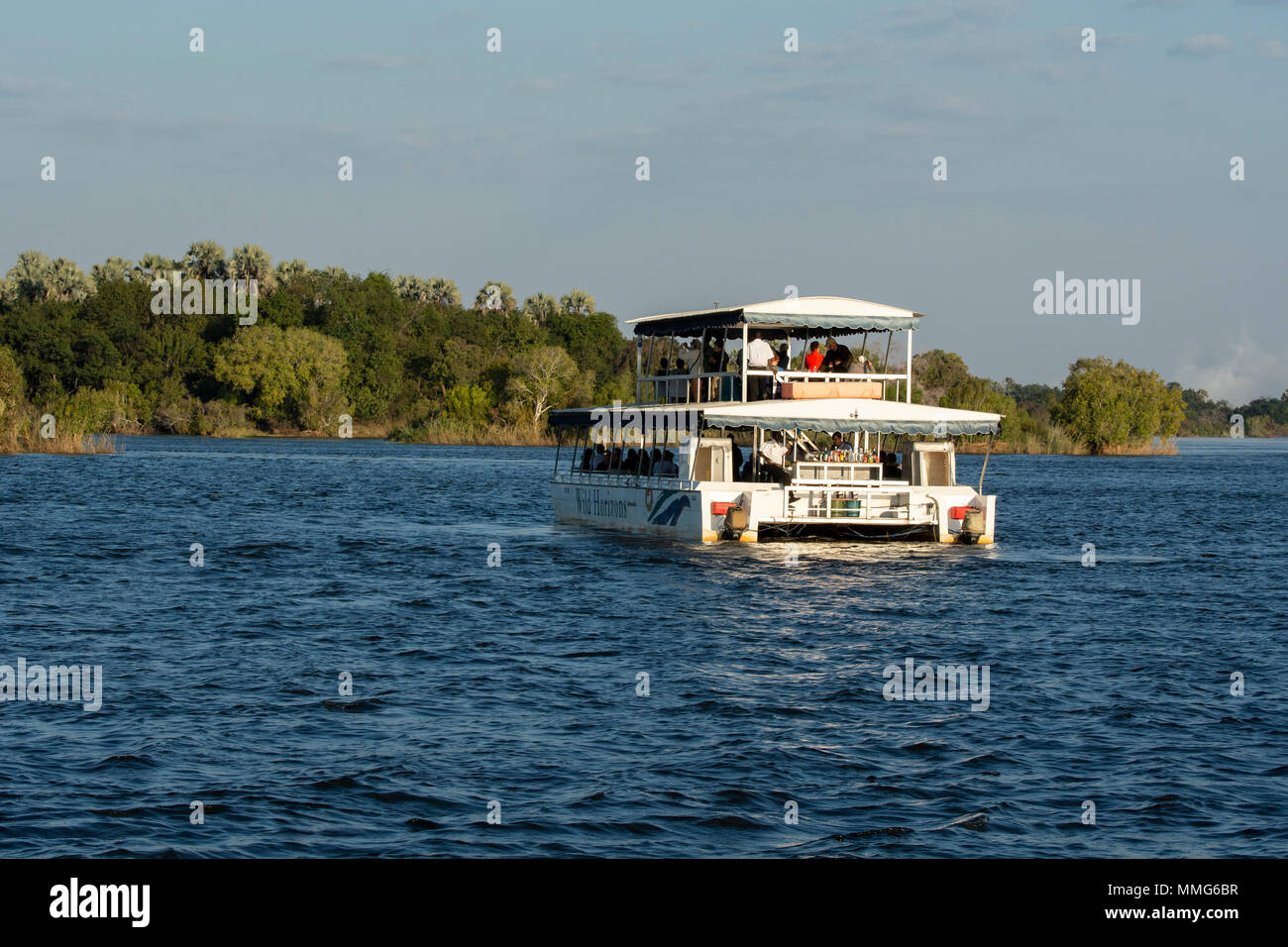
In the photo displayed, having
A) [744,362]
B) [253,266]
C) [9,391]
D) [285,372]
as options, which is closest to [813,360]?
[744,362]

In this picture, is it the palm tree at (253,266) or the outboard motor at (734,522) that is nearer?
the outboard motor at (734,522)

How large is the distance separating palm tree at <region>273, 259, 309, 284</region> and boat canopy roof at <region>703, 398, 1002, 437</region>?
421 feet

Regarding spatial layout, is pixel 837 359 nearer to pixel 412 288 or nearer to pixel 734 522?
pixel 734 522

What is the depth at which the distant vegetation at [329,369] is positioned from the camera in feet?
419

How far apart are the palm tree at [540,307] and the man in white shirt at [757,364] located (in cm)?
13726

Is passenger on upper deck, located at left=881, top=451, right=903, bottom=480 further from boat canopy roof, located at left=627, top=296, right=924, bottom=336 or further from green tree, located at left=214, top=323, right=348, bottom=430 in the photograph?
green tree, located at left=214, top=323, right=348, bottom=430

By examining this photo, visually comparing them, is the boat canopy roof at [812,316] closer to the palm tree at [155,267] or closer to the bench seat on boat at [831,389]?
the bench seat on boat at [831,389]

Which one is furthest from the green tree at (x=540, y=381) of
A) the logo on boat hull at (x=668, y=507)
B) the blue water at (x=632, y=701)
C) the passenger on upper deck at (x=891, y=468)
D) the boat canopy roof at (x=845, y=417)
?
the boat canopy roof at (x=845, y=417)

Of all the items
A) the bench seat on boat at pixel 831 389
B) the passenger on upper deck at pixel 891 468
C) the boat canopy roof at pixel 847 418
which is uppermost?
the bench seat on boat at pixel 831 389

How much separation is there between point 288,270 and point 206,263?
8.52 metres
